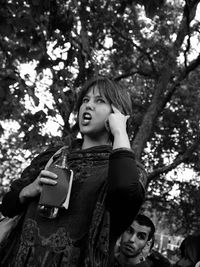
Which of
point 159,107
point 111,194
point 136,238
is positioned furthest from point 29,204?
point 159,107

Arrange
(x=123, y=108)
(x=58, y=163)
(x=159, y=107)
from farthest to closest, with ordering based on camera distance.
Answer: (x=159, y=107) → (x=123, y=108) → (x=58, y=163)

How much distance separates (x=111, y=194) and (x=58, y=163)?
30cm

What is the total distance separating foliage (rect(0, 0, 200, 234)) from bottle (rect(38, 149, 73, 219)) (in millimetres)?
715

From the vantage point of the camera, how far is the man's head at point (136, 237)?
3.63 m

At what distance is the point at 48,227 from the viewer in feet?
5.24

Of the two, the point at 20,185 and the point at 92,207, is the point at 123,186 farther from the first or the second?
the point at 20,185

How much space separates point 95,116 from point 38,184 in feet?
1.23

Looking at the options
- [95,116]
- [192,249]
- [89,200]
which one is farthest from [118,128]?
[192,249]

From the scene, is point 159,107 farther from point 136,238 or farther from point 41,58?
point 136,238

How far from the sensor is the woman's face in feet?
5.93

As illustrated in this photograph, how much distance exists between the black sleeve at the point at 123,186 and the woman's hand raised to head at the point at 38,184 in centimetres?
22

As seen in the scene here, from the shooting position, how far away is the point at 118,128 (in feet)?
5.45

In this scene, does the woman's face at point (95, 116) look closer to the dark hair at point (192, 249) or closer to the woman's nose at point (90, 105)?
the woman's nose at point (90, 105)

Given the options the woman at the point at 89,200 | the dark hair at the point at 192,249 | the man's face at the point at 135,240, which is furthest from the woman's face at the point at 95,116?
the dark hair at the point at 192,249
